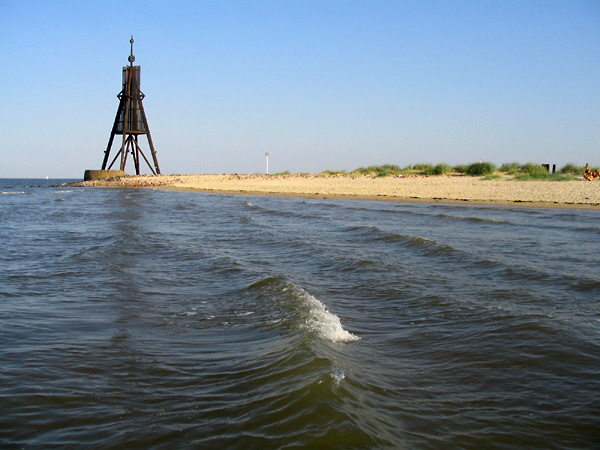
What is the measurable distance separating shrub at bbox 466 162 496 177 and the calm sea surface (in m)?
22.8

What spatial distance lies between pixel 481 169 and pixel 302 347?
29.9m

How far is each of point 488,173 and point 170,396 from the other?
30.6 m

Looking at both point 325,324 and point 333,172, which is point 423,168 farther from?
point 325,324

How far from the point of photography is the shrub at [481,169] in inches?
1233

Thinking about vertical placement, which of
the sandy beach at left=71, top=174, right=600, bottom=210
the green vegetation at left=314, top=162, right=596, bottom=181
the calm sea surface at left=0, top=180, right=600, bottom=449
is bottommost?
the calm sea surface at left=0, top=180, right=600, bottom=449

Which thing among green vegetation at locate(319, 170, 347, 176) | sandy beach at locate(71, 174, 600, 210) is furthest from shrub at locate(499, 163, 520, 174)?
green vegetation at locate(319, 170, 347, 176)

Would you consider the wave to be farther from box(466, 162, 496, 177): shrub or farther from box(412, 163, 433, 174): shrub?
box(412, 163, 433, 174): shrub

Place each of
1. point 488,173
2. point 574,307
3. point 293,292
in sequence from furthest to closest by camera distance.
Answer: point 488,173
point 293,292
point 574,307

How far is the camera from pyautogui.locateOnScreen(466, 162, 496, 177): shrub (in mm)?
31312

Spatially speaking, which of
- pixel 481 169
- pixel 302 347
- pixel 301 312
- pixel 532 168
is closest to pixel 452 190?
pixel 481 169

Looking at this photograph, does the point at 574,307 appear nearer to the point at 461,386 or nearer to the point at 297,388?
the point at 461,386

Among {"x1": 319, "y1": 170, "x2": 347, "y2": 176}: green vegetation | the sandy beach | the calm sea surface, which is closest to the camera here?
the calm sea surface

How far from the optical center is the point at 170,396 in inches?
132

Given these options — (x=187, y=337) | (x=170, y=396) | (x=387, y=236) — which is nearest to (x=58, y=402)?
(x=170, y=396)
